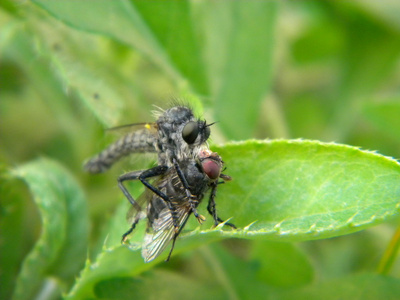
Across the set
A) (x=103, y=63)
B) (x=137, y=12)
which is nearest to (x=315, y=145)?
(x=137, y=12)

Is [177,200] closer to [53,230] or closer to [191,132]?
[191,132]

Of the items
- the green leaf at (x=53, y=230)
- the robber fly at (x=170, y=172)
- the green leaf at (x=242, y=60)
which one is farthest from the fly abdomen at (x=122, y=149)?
the green leaf at (x=242, y=60)

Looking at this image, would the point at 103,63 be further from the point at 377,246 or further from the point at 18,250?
the point at 377,246

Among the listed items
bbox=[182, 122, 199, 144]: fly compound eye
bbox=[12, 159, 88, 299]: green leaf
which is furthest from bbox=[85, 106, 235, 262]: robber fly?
bbox=[12, 159, 88, 299]: green leaf

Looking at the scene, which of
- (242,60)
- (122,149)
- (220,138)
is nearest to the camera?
(220,138)

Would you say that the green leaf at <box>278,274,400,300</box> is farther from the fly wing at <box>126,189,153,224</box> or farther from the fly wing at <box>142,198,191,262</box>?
the fly wing at <box>126,189,153,224</box>

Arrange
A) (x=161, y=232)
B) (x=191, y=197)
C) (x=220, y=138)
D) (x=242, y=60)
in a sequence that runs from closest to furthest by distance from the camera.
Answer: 1. (x=161, y=232)
2. (x=191, y=197)
3. (x=220, y=138)
4. (x=242, y=60)

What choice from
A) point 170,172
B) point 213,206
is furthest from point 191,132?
point 213,206
